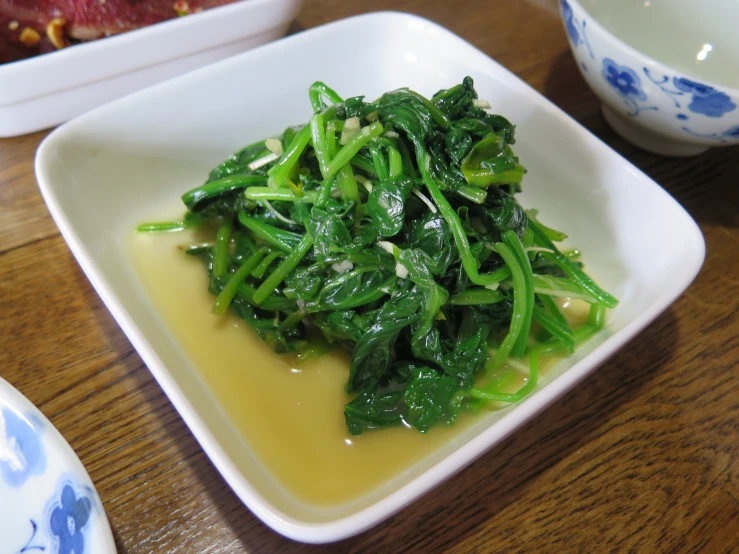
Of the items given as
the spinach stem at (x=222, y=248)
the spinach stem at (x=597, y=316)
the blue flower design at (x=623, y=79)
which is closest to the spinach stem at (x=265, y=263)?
the spinach stem at (x=222, y=248)

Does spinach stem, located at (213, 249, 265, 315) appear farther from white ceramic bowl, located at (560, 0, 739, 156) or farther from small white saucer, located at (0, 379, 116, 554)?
white ceramic bowl, located at (560, 0, 739, 156)

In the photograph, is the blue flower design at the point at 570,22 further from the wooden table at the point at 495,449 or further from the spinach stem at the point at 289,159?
the spinach stem at the point at 289,159

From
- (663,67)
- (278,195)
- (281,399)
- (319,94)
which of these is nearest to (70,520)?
(281,399)

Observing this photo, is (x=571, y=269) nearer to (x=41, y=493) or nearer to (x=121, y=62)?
(x=41, y=493)

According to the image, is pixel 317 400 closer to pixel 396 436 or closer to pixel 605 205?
pixel 396 436

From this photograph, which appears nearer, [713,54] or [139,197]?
[139,197]

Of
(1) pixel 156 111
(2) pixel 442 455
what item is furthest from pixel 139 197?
(2) pixel 442 455
